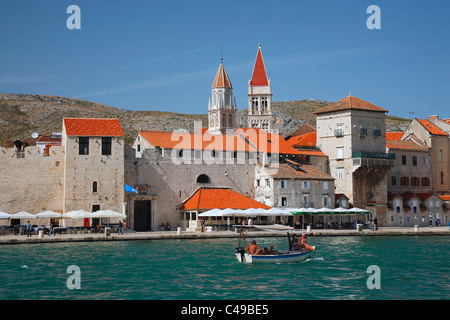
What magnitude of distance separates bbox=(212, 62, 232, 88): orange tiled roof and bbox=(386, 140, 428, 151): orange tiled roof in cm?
2766

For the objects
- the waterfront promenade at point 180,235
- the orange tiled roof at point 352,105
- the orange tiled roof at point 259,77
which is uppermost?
the orange tiled roof at point 259,77

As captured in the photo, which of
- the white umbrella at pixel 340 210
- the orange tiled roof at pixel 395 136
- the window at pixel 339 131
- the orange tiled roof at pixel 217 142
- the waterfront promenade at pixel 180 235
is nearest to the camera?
the waterfront promenade at pixel 180 235

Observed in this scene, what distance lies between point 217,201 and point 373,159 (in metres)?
18.5

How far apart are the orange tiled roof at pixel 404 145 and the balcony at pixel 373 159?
429cm

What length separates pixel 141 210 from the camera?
61.9 m

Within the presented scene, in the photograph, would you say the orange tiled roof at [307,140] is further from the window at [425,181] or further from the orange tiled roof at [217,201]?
the window at [425,181]

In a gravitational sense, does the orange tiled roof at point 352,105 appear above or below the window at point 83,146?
above

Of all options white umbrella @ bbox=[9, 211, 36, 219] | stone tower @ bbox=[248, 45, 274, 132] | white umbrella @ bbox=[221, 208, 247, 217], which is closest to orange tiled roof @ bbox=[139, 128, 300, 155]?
white umbrella @ bbox=[221, 208, 247, 217]

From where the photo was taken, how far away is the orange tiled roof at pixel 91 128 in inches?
2236

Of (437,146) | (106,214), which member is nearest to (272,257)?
(106,214)

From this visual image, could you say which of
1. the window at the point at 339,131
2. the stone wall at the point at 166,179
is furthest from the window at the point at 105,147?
the window at the point at 339,131

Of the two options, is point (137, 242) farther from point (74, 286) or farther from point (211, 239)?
point (74, 286)

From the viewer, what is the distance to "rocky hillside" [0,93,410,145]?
13538 centimetres

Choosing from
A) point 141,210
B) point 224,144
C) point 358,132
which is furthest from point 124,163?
point 358,132
